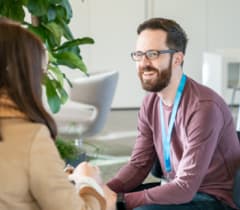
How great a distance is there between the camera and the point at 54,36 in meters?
2.54

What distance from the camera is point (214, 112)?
1.98 m

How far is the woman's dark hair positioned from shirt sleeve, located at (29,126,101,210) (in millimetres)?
63

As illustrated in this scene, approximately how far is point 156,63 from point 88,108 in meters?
2.42

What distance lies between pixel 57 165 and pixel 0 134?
5.7 inches

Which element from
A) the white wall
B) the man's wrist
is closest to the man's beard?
the man's wrist

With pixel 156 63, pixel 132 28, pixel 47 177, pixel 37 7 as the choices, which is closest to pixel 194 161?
pixel 156 63

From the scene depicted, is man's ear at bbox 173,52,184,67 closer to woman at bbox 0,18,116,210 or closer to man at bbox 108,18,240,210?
man at bbox 108,18,240,210

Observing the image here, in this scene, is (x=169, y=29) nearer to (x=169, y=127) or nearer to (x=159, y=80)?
(x=159, y=80)

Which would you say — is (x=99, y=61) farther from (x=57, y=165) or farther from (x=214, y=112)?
(x=57, y=165)

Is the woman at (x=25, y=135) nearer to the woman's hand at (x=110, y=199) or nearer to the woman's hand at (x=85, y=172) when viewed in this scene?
the woman's hand at (x=85, y=172)

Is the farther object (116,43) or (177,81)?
(116,43)

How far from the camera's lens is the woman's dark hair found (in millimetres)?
1141

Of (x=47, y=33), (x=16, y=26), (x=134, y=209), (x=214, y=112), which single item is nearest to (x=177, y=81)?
(x=214, y=112)

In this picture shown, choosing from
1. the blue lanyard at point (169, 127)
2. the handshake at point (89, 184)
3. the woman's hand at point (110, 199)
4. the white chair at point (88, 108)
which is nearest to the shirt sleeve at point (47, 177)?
the handshake at point (89, 184)
